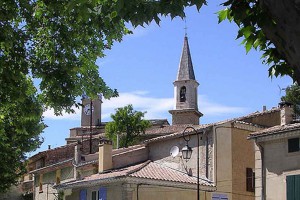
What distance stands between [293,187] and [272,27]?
22.1m

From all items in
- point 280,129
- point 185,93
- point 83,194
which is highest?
point 185,93

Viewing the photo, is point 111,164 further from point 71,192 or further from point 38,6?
point 38,6

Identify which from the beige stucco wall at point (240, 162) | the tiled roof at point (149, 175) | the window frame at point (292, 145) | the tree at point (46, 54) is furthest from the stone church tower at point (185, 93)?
the tree at point (46, 54)

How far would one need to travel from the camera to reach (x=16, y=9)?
38.9ft

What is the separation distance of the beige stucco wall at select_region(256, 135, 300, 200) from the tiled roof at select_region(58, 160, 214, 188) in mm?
4859

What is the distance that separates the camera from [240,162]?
31359 mm

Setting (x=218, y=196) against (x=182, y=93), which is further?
(x=182, y=93)

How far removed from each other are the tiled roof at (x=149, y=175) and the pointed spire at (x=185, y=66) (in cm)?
5173

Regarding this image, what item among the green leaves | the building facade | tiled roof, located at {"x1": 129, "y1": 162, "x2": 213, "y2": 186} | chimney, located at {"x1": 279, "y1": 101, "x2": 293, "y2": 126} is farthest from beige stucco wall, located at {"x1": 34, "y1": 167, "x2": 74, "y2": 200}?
the green leaves

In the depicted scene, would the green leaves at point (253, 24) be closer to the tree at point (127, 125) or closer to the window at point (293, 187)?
the window at point (293, 187)

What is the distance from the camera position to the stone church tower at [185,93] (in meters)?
81.8

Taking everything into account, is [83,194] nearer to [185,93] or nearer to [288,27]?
[288,27]

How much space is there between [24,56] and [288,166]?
51.3 ft

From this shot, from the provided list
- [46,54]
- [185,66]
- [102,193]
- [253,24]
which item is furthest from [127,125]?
[253,24]
